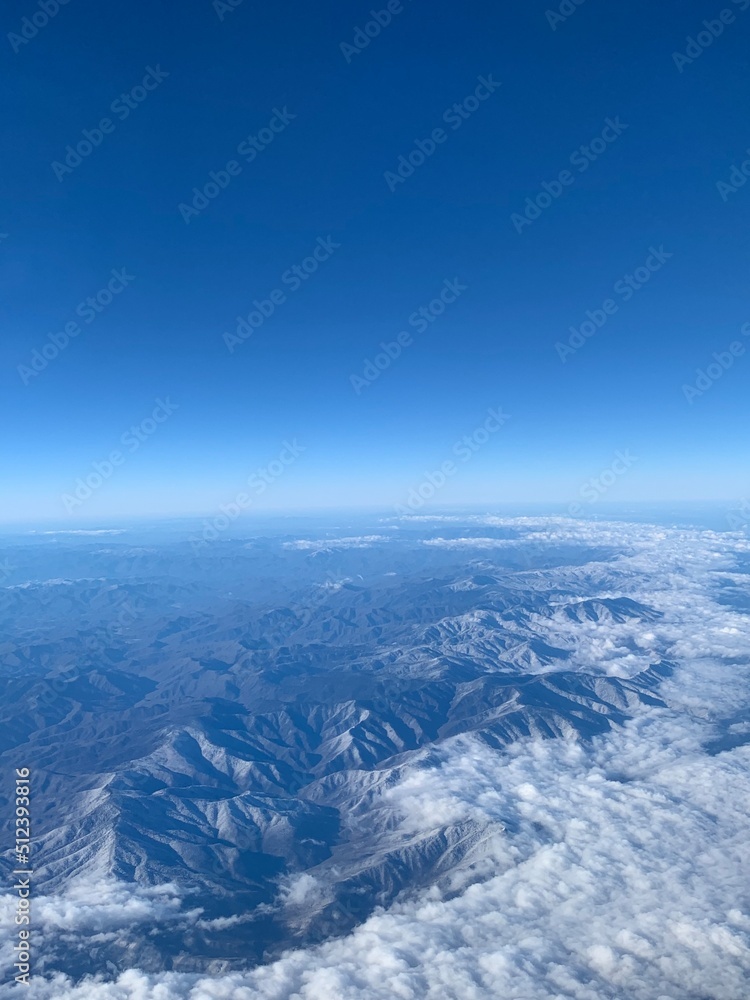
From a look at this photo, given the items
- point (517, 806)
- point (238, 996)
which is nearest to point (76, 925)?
point (238, 996)

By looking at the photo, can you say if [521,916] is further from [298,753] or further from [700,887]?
[298,753]

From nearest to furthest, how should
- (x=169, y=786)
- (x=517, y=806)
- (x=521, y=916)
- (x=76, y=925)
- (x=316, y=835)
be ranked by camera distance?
(x=521, y=916)
(x=76, y=925)
(x=517, y=806)
(x=316, y=835)
(x=169, y=786)

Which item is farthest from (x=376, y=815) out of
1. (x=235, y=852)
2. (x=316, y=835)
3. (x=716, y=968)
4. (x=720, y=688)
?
(x=720, y=688)

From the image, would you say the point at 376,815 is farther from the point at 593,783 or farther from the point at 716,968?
the point at 716,968

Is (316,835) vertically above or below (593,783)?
below

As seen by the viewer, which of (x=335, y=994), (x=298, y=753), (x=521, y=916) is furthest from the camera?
(x=298, y=753)

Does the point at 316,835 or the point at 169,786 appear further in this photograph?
the point at 169,786

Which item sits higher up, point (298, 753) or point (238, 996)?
point (238, 996)

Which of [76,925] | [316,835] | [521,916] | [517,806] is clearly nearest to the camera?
[521,916]

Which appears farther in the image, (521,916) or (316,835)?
(316,835)
